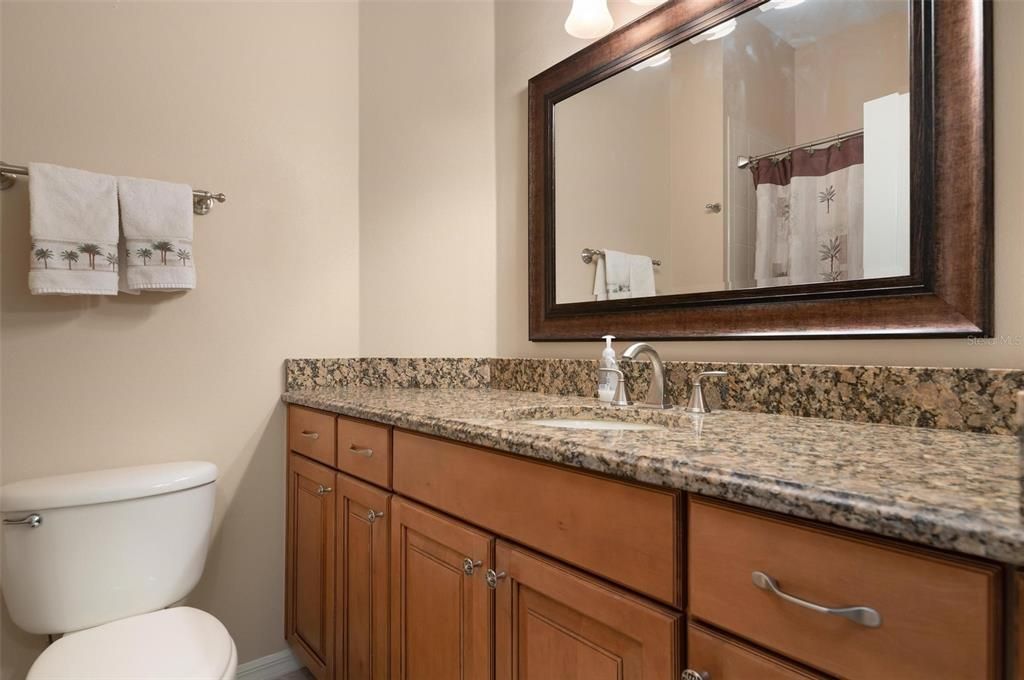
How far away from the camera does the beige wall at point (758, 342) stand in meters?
0.91

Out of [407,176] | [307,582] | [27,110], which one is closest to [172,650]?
[307,582]

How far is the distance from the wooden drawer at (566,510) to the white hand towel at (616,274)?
0.71 m

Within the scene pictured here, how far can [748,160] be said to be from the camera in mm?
1277

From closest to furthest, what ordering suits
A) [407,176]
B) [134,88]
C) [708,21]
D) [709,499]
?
[709,499], [708,21], [134,88], [407,176]

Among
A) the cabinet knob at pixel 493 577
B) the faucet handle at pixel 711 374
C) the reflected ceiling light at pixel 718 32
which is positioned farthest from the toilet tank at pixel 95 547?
the reflected ceiling light at pixel 718 32

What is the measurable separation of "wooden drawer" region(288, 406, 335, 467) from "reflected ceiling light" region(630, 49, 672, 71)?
1.28 m

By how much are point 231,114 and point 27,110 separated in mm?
512

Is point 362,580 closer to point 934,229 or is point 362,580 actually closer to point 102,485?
point 102,485

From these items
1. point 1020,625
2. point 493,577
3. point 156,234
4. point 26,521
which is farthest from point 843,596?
point 156,234

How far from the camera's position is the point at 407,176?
206 cm

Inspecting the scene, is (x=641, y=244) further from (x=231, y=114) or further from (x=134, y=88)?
(x=134, y=88)

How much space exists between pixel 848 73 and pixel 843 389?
615 mm

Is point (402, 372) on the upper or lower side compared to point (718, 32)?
lower

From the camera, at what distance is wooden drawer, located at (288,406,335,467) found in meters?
1.60
